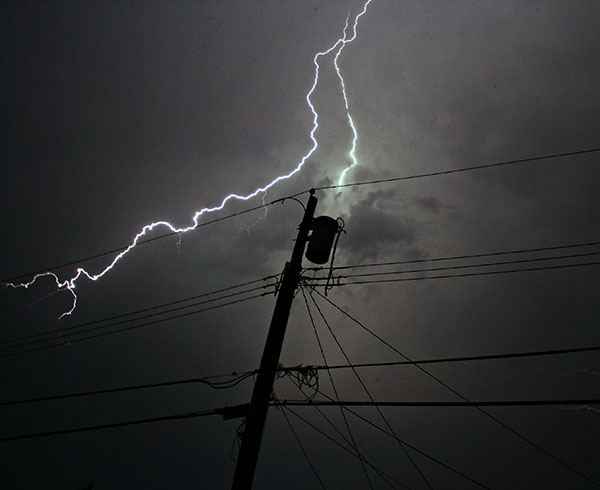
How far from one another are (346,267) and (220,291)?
318 cm

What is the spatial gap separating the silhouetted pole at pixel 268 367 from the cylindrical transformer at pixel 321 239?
167mm

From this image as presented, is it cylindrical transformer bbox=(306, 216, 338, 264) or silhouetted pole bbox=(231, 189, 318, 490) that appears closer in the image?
silhouetted pole bbox=(231, 189, 318, 490)

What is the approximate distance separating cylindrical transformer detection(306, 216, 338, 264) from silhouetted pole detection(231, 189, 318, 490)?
0.17 metres

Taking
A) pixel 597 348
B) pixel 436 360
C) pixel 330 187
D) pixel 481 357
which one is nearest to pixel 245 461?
pixel 436 360

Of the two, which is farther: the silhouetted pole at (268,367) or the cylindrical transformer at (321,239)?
the cylindrical transformer at (321,239)

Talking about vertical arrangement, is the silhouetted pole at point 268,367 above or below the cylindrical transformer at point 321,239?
below

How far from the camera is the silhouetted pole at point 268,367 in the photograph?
5.62 m

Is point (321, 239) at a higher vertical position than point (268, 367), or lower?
higher

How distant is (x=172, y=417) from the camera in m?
6.75

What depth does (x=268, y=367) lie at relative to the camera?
626 cm

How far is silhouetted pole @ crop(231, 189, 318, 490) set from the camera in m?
5.62

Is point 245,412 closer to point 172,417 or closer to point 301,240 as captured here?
point 172,417

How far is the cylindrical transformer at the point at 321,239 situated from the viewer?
755cm

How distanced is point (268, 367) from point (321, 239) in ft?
8.78
